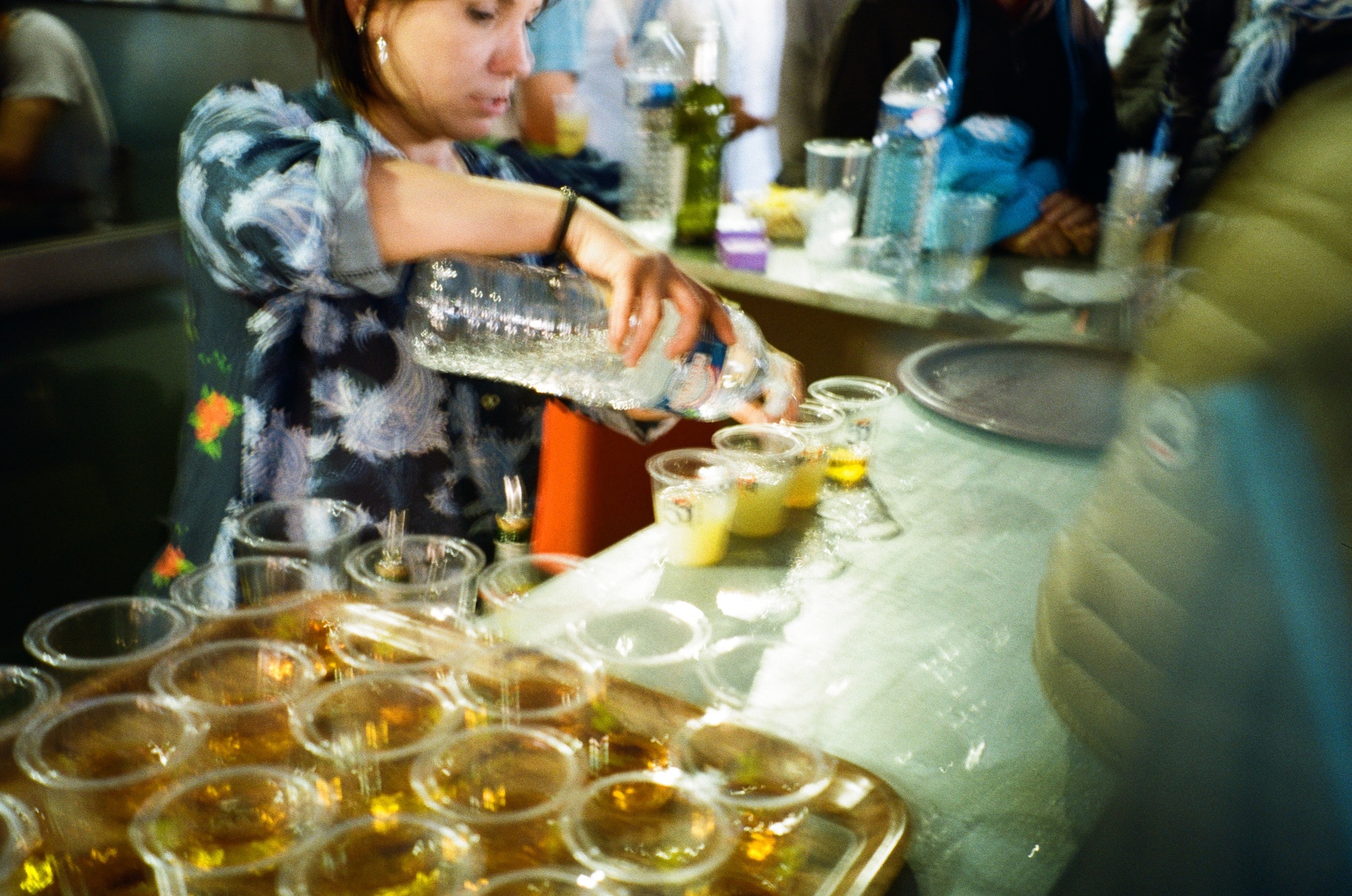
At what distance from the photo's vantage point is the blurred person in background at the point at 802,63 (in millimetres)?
4043

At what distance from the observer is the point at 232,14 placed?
3.56 metres

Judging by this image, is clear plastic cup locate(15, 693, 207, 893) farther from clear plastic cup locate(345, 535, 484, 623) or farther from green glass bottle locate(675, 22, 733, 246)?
green glass bottle locate(675, 22, 733, 246)

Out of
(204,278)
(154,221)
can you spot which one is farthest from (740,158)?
(204,278)

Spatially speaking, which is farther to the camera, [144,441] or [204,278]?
[144,441]

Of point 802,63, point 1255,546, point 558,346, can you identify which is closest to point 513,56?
point 558,346

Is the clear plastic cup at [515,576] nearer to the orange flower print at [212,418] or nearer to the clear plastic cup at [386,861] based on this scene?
the clear plastic cup at [386,861]

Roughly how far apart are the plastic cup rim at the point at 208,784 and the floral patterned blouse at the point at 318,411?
0.64 m

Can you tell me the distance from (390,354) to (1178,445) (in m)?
1.14

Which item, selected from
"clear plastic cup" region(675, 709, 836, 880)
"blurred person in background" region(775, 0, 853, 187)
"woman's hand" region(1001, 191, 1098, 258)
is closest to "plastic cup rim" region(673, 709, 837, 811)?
"clear plastic cup" region(675, 709, 836, 880)

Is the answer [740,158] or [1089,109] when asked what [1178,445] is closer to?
[1089,109]

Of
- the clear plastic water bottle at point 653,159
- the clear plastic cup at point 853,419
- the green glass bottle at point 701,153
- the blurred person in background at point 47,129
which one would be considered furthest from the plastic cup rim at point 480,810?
the blurred person in background at point 47,129

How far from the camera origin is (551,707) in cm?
A: 88

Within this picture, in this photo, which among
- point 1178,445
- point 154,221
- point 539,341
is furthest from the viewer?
point 154,221

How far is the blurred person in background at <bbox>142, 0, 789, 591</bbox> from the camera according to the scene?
1.14m
